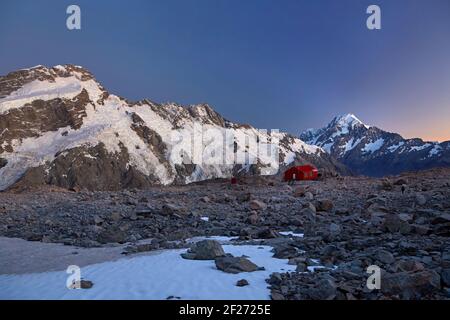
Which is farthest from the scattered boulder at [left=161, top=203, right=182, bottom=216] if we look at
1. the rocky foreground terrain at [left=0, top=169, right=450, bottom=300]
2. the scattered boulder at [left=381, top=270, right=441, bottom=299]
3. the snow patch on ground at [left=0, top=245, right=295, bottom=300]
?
the scattered boulder at [left=381, top=270, right=441, bottom=299]

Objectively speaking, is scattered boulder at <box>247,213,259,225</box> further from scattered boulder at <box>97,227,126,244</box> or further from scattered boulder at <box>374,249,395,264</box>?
scattered boulder at <box>374,249,395,264</box>

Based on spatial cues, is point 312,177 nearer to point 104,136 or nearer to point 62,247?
point 62,247

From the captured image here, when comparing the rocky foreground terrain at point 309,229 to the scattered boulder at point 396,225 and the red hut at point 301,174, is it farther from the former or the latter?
the red hut at point 301,174

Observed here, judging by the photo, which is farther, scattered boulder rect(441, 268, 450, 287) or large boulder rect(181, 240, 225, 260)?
large boulder rect(181, 240, 225, 260)

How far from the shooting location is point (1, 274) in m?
12.4

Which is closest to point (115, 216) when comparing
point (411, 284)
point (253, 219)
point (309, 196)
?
point (253, 219)

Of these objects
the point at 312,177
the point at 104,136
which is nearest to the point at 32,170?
the point at 104,136

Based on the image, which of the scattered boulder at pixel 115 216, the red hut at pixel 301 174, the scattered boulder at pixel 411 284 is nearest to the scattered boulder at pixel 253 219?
the scattered boulder at pixel 115 216

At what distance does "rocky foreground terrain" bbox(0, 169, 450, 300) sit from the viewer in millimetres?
9023

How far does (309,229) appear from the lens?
16.4 metres

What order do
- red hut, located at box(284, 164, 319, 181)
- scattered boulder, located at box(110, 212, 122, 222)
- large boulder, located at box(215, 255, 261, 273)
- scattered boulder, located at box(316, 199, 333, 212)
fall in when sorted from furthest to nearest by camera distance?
red hut, located at box(284, 164, 319, 181) → scattered boulder, located at box(316, 199, 333, 212) → scattered boulder, located at box(110, 212, 122, 222) → large boulder, located at box(215, 255, 261, 273)

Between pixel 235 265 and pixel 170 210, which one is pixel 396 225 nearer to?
pixel 235 265

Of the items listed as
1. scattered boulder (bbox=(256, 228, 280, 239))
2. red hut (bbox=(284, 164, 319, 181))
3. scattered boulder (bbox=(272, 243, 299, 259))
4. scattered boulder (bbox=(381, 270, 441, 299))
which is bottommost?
scattered boulder (bbox=(256, 228, 280, 239))

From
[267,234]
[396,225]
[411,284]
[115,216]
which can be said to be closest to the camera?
[411,284]
